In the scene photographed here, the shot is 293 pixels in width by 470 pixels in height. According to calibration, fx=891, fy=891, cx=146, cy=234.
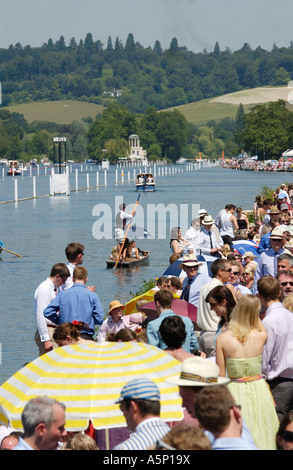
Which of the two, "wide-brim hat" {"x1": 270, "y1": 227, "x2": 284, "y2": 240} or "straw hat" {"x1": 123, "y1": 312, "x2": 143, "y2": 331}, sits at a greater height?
"wide-brim hat" {"x1": 270, "y1": 227, "x2": 284, "y2": 240}

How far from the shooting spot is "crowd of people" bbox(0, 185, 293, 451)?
201 inches

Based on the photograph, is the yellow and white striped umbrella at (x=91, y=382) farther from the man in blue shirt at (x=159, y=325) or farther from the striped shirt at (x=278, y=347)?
the man in blue shirt at (x=159, y=325)

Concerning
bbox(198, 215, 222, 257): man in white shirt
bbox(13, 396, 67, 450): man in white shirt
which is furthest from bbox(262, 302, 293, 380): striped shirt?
bbox(198, 215, 222, 257): man in white shirt

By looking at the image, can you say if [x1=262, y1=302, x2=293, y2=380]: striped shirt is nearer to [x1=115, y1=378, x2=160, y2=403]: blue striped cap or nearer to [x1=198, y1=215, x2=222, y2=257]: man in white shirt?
[x1=115, y1=378, x2=160, y2=403]: blue striped cap

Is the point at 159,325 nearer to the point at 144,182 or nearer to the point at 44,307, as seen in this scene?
the point at 44,307

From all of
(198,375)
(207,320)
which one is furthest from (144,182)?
(198,375)

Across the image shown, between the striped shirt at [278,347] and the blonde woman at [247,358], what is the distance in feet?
1.44

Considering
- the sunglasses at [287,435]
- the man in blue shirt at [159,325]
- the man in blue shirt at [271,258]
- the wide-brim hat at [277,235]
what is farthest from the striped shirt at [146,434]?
the wide-brim hat at [277,235]

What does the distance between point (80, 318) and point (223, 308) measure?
102 inches

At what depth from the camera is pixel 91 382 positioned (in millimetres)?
7066

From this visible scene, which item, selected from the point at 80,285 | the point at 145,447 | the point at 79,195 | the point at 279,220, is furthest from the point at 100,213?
the point at 145,447

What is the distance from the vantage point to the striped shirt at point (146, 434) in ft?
17.2

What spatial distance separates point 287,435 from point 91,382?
6.95 feet

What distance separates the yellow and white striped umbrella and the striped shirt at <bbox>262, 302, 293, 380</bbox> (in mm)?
1013
